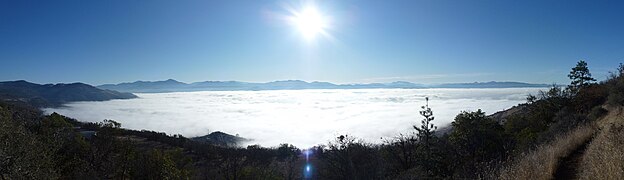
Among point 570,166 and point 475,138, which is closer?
point 570,166

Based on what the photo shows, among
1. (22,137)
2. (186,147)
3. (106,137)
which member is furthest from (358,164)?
(186,147)

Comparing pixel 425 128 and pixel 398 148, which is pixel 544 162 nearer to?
pixel 398 148

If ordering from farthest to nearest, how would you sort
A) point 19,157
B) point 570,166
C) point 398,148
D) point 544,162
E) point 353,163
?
1. point 398,148
2. point 353,163
3. point 19,157
4. point 570,166
5. point 544,162

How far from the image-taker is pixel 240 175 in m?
37.3

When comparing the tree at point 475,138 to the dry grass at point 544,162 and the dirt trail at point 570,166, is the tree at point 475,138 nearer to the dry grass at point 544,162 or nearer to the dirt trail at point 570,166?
the dry grass at point 544,162

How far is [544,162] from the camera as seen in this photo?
8.38 metres

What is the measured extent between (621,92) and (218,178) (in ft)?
116

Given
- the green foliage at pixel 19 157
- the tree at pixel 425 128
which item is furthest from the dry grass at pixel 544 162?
the tree at pixel 425 128

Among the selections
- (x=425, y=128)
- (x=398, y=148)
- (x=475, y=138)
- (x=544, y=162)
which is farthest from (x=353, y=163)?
(x=544, y=162)

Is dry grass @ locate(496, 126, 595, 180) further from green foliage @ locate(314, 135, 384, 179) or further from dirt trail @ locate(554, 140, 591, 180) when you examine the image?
green foliage @ locate(314, 135, 384, 179)

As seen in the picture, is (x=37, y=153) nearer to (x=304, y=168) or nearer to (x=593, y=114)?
(x=593, y=114)

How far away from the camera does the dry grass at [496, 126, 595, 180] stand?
7297 mm

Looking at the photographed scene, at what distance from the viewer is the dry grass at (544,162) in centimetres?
730

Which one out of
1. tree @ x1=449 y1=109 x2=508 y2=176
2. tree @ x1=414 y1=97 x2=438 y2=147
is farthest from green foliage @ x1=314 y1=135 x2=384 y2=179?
tree @ x1=414 y1=97 x2=438 y2=147
